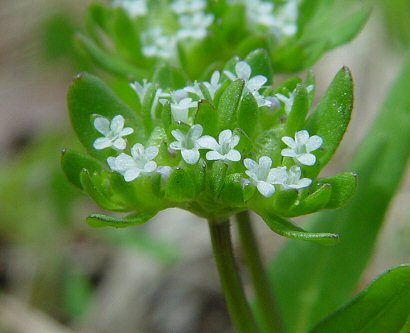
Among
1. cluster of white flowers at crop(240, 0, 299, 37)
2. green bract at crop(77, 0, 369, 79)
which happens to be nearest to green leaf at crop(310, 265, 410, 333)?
green bract at crop(77, 0, 369, 79)

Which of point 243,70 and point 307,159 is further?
point 243,70

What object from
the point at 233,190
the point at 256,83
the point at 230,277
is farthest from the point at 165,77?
the point at 230,277

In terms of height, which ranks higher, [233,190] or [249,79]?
[249,79]

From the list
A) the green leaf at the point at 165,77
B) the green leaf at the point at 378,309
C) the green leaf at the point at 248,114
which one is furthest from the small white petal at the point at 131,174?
the green leaf at the point at 378,309

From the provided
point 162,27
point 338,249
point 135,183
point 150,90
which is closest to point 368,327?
point 338,249

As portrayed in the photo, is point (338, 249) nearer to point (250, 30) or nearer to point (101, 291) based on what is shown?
point (250, 30)

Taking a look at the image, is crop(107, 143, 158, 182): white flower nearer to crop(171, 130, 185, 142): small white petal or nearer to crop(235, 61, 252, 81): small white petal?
crop(171, 130, 185, 142): small white petal

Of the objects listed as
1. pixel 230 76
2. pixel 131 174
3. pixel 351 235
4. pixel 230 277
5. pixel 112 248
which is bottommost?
pixel 112 248

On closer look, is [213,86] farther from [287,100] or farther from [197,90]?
[287,100]
